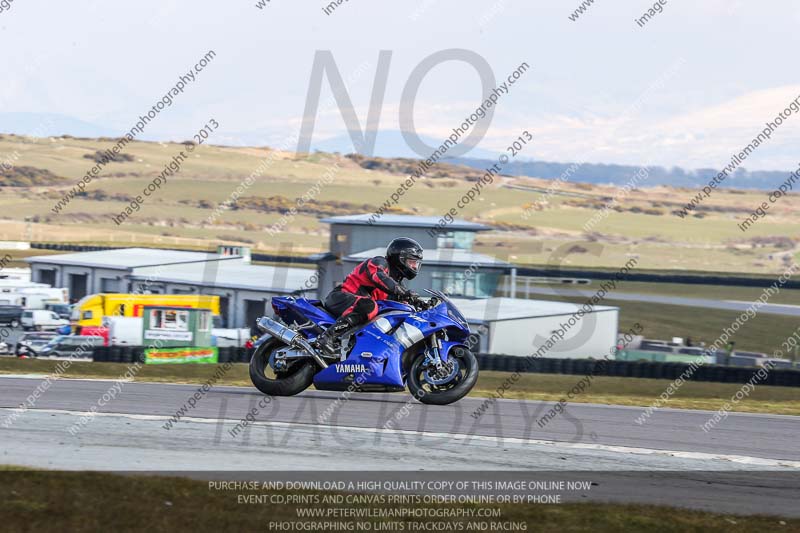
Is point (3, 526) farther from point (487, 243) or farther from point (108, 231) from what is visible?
point (108, 231)

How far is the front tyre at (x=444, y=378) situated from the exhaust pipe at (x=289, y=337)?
1162mm

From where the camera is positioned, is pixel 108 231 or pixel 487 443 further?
pixel 108 231

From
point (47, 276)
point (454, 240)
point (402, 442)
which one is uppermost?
point (454, 240)

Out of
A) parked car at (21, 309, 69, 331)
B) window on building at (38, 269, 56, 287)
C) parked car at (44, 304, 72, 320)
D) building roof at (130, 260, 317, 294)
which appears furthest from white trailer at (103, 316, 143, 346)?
window on building at (38, 269, 56, 287)

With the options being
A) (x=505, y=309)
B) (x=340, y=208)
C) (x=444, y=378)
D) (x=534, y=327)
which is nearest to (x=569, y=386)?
(x=534, y=327)

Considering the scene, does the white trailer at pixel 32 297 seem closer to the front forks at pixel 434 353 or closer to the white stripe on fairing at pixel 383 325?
the white stripe on fairing at pixel 383 325

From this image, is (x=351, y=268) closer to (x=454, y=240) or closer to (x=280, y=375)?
(x=454, y=240)

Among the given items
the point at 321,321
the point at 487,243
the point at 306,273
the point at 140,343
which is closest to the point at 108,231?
the point at 487,243

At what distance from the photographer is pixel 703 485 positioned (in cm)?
866

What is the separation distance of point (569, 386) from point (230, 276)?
24.5 meters

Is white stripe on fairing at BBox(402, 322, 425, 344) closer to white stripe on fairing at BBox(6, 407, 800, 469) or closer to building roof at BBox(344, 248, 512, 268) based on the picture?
white stripe on fairing at BBox(6, 407, 800, 469)

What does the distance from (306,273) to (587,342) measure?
18.3 m

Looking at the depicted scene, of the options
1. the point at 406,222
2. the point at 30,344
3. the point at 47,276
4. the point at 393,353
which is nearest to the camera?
the point at 393,353

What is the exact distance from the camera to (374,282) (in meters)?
11.2
